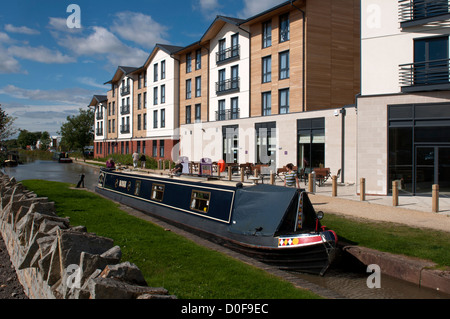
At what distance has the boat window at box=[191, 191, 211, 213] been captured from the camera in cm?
998

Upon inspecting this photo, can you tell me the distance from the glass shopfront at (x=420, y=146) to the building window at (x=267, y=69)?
508 inches

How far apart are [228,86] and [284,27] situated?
755 cm

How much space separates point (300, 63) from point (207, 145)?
38.8 feet

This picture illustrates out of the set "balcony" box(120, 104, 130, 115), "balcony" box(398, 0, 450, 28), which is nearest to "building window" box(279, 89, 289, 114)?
"balcony" box(398, 0, 450, 28)

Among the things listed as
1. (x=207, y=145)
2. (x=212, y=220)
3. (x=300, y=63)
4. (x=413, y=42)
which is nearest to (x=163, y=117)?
(x=207, y=145)

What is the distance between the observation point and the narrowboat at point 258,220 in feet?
25.1

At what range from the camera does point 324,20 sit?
83.1 feet

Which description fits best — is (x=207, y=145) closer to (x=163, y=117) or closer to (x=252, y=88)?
(x=252, y=88)

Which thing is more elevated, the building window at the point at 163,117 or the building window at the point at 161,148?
the building window at the point at 163,117

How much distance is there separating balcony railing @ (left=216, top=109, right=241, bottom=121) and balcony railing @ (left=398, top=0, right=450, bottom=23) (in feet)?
52.6

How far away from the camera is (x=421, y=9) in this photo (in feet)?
53.2

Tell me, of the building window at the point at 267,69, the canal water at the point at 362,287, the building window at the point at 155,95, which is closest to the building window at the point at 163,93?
the building window at the point at 155,95

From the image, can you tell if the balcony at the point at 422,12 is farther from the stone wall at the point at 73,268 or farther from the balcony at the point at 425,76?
the stone wall at the point at 73,268

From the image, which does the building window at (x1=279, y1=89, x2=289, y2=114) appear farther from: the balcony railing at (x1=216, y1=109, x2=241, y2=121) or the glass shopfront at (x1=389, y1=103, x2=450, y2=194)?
the glass shopfront at (x1=389, y1=103, x2=450, y2=194)
